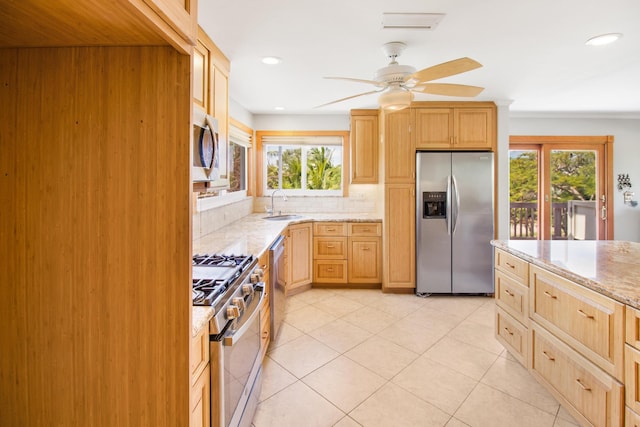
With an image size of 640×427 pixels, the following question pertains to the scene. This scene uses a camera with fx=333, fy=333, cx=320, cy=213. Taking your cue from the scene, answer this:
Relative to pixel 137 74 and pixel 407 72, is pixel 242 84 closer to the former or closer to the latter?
pixel 407 72

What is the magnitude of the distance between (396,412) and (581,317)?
1.09 m

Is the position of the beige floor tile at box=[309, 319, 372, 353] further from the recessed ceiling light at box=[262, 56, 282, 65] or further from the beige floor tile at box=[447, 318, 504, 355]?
the recessed ceiling light at box=[262, 56, 282, 65]

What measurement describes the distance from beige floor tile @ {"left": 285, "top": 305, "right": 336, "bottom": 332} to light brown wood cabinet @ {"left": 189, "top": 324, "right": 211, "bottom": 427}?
1.83 m

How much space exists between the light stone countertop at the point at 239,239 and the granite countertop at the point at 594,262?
65.8 inches

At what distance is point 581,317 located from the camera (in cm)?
164

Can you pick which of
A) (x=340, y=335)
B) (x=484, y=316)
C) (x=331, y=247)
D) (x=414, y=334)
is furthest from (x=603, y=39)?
(x=331, y=247)

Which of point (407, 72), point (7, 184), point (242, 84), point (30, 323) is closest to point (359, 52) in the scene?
point (407, 72)

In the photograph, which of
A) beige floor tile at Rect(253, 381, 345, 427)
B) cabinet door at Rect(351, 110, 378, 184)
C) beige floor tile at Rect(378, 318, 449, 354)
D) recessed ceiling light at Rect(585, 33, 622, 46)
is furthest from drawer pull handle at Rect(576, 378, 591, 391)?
cabinet door at Rect(351, 110, 378, 184)

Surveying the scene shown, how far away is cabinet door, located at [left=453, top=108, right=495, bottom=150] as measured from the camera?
3.90 m

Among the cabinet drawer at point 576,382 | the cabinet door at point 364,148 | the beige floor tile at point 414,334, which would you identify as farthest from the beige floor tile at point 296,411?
the cabinet door at point 364,148

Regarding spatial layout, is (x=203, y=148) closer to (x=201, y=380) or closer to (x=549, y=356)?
(x=201, y=380)

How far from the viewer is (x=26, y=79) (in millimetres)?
903

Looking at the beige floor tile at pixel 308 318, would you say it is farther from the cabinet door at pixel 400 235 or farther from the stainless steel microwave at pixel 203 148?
the stainless steel microwave at pixel 203 148

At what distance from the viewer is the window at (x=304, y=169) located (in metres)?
4.84
